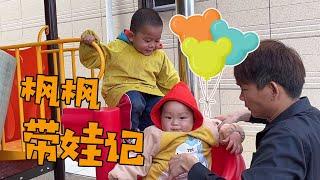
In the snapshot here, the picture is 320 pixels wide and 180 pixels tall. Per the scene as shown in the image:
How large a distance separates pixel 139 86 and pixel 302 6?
1.61m

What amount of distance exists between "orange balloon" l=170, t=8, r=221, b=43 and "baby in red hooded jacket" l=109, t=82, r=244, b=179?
24 centimetres

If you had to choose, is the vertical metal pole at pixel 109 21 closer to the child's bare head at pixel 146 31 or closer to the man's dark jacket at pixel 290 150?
the child's bare head at pixel 146 31

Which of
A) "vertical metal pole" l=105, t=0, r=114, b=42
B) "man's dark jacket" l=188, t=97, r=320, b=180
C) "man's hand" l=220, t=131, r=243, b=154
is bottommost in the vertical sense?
"man's hand" l=220, t=131, r=243, b=154

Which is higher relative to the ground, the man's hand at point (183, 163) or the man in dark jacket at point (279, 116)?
the man in dark jacket at point (279, 116)

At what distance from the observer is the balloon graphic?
5.70 ft

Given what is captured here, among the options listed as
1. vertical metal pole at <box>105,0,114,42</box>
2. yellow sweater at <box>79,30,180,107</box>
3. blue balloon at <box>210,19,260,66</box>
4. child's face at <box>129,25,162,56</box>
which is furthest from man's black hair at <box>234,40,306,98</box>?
vertical metal pole at <box>105,0,114,42</box>

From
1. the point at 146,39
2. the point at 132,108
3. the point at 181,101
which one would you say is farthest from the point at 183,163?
the point at 146,39

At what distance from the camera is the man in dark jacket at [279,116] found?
3.41ft

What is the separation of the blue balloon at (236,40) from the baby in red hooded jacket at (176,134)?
28cm

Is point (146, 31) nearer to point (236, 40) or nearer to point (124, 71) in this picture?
point (124, 71)

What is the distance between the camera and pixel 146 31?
2.06 metres

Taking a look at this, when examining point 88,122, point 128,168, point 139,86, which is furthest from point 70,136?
point 139,86

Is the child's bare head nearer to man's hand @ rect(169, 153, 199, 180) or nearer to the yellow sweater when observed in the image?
the yellow sweater

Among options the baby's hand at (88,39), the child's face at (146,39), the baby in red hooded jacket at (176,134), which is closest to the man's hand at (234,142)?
the baby in red hooded jacket at (176,134)
